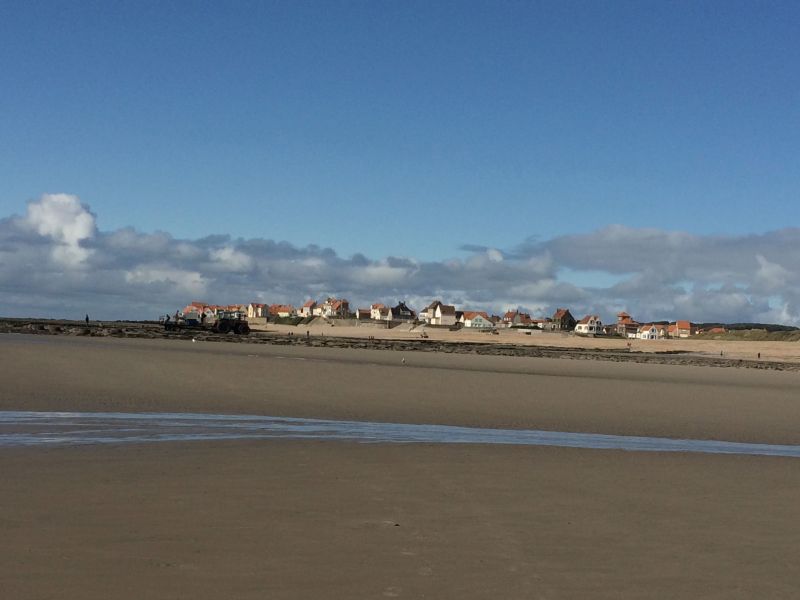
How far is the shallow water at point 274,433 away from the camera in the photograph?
43.9 feet

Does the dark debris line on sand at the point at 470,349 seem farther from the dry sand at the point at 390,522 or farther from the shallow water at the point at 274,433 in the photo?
the dry sand at the point at 390,522

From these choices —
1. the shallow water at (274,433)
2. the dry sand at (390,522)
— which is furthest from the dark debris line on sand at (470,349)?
the dry sand at (390,522)

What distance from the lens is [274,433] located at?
14.6 metres

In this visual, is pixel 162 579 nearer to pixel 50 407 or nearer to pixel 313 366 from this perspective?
pixel 50 407

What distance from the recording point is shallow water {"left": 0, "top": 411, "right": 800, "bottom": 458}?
13.4 metres

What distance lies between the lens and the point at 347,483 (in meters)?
10.0

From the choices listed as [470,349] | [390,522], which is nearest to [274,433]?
[390,522]

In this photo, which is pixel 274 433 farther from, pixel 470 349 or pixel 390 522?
pixel 470 349

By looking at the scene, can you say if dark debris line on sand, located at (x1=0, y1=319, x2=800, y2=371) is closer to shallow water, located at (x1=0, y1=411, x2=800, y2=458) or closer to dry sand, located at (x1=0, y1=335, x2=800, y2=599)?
shallow water, located at (x1=0, y1=411, x2=800, y2=458)

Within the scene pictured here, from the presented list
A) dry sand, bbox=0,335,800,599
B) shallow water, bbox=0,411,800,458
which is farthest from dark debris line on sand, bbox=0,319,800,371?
dry sand, bbox=0,335,800,599

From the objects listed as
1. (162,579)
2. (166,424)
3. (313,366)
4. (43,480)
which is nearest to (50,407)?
(166,424)

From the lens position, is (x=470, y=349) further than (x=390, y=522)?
Yes

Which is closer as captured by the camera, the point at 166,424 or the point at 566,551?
the point at 566,551

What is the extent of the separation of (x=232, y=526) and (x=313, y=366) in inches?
1022
